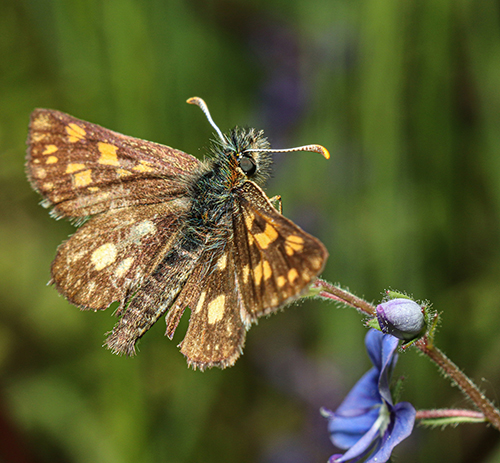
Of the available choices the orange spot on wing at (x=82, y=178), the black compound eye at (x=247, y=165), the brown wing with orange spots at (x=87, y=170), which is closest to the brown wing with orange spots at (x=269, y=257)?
the black compound eye at (x=247, y=165)

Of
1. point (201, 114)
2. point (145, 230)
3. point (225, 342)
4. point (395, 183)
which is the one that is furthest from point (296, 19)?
point (225, 342)

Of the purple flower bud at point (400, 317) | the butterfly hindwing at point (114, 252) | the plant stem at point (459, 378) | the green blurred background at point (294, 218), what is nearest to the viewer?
the purple flower bud at point (400, 317)

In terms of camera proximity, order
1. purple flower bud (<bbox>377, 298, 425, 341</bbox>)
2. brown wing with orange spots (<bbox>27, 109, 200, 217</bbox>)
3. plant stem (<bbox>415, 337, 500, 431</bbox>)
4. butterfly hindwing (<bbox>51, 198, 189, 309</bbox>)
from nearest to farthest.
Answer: purple flower bud (<bbox>377, 298, 425, 341</bbox>) → plant stem (<bbox>415, 337, 500, 431</bbox>) → butterfly hindwing (<bbox>51, 198, 189, 309</bbox>) → brown wing with orange spots (<bbox>27, 109, 200, 217</bbox>)

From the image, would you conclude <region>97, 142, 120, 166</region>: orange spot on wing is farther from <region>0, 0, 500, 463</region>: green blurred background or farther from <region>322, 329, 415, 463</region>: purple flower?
<region>0, 0, 500, 463</region>: green blurred background

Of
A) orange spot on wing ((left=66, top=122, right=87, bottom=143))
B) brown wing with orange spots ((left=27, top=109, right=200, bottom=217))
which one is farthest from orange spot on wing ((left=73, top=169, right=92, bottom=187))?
orange spot on wing ((left=66, top=122, right=87, bottom=143))

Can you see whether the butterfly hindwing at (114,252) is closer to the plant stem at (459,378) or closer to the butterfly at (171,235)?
the butterfly at (171,235)

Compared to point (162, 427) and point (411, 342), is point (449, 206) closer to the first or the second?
point (162, 427)

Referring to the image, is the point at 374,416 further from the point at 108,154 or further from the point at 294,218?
the point at 294,218

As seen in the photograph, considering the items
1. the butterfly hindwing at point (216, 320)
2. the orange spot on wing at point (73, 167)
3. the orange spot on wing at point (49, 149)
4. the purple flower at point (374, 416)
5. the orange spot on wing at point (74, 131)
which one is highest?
the orange spot on wing at point (74, 131)

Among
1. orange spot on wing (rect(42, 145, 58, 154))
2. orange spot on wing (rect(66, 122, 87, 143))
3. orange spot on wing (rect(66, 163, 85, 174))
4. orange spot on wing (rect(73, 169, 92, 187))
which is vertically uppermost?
orange spot on wing (rect(66, 122, 87, 143))
